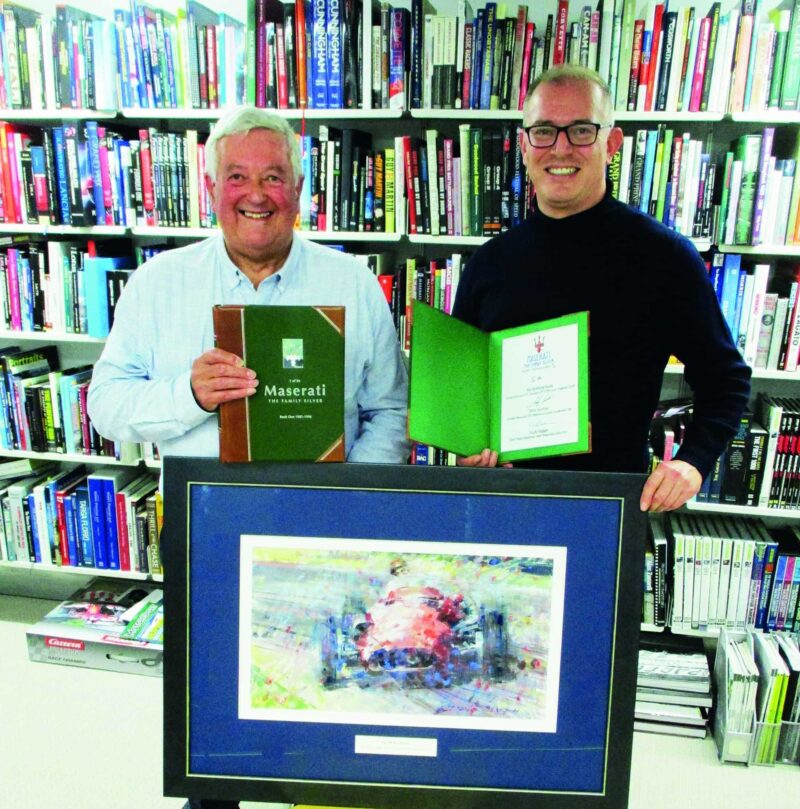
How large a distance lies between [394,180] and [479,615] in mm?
1867

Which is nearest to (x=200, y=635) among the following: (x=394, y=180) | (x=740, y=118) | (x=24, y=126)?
(x=394, y=180)

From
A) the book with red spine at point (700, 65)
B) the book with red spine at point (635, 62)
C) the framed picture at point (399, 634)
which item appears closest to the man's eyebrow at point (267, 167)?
the framed picture at point (399, 634)

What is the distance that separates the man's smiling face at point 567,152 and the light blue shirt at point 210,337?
406 millimetres

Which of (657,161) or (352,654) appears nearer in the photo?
(352,654)

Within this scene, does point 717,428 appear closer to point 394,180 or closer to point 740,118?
point 740,118

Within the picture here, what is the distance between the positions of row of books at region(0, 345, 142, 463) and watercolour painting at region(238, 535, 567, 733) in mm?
2103

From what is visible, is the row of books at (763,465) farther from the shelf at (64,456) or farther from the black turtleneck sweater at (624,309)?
the shelf at (64,456)

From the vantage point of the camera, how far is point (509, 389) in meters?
1.06

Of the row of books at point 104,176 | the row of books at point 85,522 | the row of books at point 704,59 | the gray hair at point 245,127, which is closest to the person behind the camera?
the gray hair at point 245,127

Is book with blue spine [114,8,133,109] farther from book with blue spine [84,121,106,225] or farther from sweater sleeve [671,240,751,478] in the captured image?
sweater sleeve [671,240,751,478]

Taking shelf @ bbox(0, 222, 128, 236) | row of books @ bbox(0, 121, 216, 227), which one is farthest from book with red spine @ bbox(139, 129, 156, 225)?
shelf @ bbox(0, 222, 128, 236)

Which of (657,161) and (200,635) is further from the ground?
(657,161)

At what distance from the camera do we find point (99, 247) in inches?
105

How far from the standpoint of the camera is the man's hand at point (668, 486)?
812 millimetres
